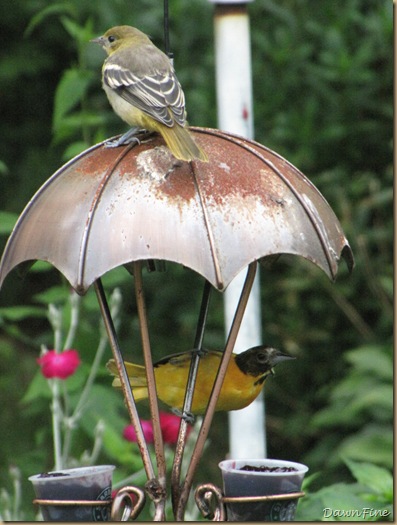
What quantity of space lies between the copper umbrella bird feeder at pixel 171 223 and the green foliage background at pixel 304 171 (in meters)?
3.01

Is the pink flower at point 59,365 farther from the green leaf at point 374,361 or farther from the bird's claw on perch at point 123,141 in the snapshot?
the green leaf at point 374,361

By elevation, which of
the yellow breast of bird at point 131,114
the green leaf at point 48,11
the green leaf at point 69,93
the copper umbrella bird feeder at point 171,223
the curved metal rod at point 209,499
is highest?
the green leaf at point 48,11

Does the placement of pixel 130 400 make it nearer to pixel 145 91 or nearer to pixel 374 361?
pixel 145 91

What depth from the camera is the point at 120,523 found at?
225 centimetres

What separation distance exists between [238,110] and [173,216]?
198 centimetres

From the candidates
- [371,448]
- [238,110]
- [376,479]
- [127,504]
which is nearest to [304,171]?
[371,448]

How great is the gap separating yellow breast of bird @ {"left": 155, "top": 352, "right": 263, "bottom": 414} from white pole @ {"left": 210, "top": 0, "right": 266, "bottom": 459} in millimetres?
1127

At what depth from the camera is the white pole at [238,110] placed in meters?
4.05

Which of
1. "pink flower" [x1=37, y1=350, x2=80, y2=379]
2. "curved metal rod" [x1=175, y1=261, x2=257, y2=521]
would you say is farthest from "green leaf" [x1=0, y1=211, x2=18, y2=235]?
"curved metal rod" [x1=175, y1=261, x2=257, y2=521]

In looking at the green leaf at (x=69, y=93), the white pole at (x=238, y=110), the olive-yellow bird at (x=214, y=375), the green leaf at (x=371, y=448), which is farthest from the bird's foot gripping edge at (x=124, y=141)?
the green leaf at (x=371, y=448)

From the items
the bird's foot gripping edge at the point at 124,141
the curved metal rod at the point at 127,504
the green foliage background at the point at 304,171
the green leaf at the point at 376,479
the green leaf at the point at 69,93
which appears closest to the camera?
the curved metal rod at the point at 127,504

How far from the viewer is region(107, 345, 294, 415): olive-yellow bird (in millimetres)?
2857

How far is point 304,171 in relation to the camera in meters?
5.97

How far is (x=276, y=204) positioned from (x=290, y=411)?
4.38 m
